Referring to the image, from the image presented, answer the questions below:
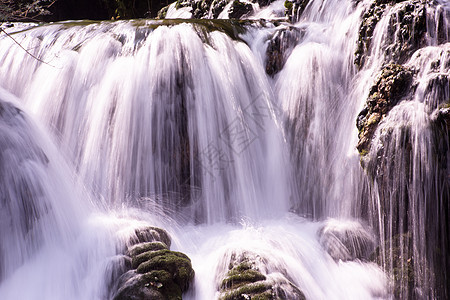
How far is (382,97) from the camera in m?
5.11

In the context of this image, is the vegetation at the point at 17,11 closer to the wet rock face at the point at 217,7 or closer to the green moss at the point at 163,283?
the green moss at the point at 163,283

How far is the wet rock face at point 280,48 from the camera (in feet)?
23.1

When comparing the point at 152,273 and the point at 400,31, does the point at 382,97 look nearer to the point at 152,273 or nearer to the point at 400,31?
the point at 400,31

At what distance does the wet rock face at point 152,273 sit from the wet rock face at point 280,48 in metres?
3.79

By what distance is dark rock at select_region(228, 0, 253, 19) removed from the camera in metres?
9.99

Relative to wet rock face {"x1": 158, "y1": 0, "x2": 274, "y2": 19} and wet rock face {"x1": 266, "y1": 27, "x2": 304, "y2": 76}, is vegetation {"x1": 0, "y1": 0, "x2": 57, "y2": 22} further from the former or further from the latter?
wet rock face {"x1": 158, "y1": 0, "x2": 274, "y2": 19}

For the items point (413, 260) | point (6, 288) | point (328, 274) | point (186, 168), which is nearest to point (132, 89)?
point (186, 168)

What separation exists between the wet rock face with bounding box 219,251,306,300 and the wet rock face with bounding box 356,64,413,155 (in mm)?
1986

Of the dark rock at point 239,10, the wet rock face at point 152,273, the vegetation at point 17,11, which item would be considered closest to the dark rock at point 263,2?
the dark rock at point 239,10

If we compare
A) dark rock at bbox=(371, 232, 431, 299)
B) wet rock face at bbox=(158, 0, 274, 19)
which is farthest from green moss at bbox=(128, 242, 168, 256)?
wet rock face at bbox=(158, 0, 274, 19)

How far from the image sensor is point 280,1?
9516 mm

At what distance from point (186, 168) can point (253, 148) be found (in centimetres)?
107

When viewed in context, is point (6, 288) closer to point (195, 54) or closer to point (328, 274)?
point (328, 274)

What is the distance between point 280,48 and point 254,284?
4435 millimetres
